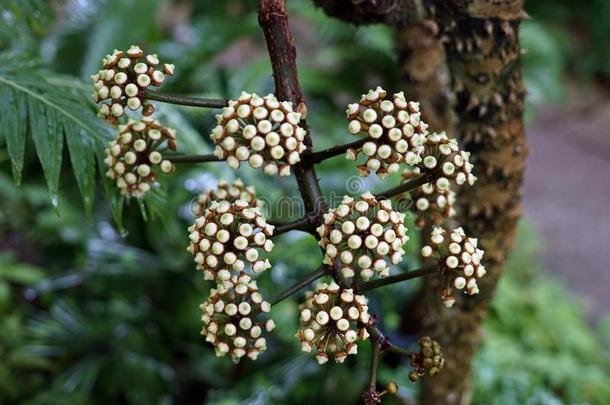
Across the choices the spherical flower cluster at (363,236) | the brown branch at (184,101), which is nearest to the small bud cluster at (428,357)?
the spherical flower cluster at (363,236)

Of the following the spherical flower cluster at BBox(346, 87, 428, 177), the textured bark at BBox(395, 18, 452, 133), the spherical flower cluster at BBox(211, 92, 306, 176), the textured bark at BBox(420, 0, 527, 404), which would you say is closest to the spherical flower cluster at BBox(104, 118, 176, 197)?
the spherical flower cluster at BBox(211, 92, 306, 176)

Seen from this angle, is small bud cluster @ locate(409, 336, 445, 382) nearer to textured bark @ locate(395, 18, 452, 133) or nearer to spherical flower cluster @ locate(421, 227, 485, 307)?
spherical flower cluster @ locate(421, 227, 485, 307)

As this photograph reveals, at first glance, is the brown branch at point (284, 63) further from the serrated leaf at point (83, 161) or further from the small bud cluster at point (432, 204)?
the serrated leaf at point (83, 161)

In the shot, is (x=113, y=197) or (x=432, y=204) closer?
(x=432, y=204)

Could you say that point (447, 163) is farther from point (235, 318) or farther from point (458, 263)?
point (235, 318)

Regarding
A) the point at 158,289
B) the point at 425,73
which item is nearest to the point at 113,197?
the point at 425,73
